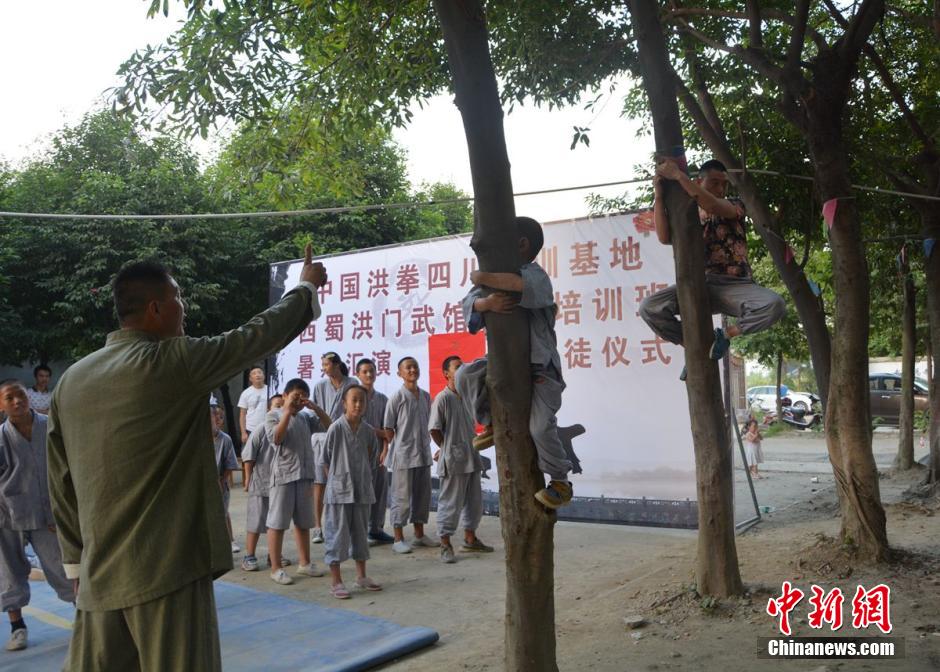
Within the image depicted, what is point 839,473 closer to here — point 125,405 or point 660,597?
point 660,597

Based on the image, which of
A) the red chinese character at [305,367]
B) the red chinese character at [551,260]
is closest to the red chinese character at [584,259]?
the red chinese character at [551,260]

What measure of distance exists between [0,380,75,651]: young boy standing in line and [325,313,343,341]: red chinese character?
508cm

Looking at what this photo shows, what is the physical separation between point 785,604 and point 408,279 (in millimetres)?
6213

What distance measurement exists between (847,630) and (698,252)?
2.24 metres

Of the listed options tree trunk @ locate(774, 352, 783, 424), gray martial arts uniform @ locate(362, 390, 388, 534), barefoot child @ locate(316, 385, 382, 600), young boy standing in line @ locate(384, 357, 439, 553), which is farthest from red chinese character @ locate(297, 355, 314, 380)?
tree trunk @ locate(774, 352, 783, 424)

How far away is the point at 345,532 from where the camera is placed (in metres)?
6.21

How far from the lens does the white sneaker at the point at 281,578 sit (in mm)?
6598

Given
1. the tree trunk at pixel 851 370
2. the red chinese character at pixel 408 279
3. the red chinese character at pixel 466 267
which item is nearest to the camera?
the tree trunk at pixel 851 370

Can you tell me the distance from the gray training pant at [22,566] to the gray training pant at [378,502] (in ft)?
10.9

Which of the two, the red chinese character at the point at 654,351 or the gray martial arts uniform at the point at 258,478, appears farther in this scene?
the red chinese character at the point at 654,351

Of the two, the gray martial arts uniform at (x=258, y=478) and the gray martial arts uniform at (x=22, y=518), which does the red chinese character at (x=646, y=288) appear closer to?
the gray martial arts uniform at (x=258, y=478)

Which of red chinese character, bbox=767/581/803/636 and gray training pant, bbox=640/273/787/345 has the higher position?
gray training pant, bbox=640/273/787/345

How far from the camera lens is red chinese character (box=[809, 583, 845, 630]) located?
443 centimetres

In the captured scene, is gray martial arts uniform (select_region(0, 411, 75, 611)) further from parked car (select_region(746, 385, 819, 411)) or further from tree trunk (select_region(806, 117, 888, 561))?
parked car (select_region(746, 385, 819, 411))
